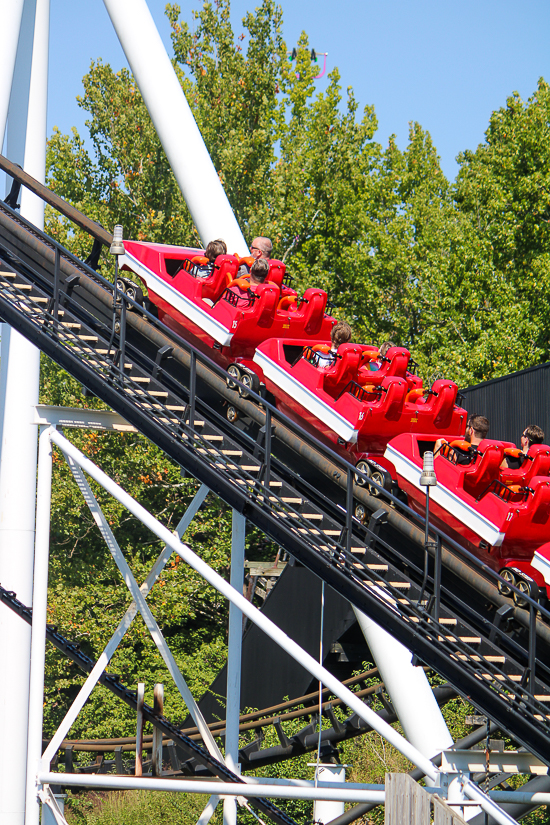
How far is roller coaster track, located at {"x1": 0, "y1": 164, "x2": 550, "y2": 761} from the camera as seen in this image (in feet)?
22.1

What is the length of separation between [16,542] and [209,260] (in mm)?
3888

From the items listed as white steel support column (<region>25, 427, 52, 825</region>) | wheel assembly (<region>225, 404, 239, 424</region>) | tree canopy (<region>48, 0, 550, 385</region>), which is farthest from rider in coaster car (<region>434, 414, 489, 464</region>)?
tree canopy (<region>48, 0, 550, 385</region>)

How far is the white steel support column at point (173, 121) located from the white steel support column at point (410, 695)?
539cm

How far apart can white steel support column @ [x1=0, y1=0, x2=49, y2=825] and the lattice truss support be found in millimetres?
2594

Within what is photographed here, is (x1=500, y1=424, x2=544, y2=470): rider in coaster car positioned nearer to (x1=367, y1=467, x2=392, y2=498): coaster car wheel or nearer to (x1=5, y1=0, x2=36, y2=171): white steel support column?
(x1=367, y1=467, x2=392, y2=498): coaster car wheel

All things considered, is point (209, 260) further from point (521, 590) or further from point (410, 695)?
point (521, 590)

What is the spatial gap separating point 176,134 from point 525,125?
57.0 feet

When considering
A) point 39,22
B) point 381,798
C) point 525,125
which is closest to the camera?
point 381,798

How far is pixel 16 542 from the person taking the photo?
1141 centimetres

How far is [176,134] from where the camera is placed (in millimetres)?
12969

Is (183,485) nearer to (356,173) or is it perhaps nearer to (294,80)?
(356,173)

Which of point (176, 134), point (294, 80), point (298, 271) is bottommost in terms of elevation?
point (176, 134)

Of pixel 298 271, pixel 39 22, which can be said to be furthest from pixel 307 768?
pixel 298 271

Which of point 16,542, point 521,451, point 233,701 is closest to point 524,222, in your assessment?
point 521,451
